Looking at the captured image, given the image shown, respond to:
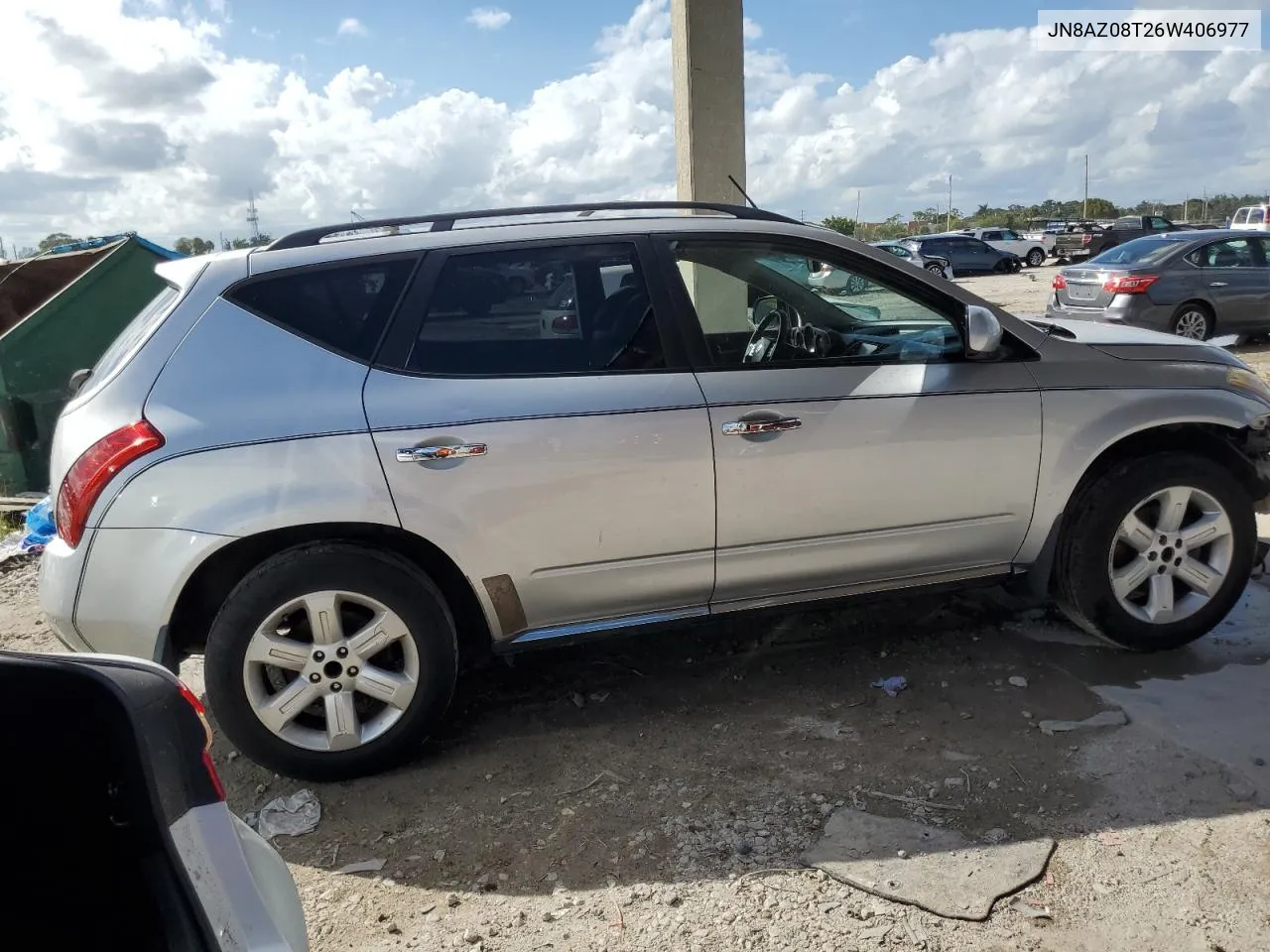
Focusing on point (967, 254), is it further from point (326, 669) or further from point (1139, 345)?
point (326, 669)

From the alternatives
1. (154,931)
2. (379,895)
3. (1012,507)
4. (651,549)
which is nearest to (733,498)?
(651,549)

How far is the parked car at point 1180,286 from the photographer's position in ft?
36.4

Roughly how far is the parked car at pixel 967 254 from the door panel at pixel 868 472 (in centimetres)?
3046

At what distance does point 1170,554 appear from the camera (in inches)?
149

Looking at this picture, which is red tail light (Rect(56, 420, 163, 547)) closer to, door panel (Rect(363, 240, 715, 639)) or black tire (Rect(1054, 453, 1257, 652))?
door panel (Rect(363, 240, 715, 639))

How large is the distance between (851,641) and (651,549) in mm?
1274

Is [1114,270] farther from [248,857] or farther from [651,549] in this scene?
[248,857]

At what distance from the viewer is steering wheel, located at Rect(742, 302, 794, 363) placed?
11.5ft

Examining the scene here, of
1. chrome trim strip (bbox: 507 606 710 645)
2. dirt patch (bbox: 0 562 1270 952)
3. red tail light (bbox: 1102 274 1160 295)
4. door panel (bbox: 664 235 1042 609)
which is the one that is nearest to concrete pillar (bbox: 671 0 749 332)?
red tail light (bbox: 1102 274 1160 295)

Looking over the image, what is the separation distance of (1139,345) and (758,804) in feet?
7.66

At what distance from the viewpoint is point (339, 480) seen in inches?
119

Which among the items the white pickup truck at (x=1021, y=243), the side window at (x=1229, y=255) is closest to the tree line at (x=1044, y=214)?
the white pickup truck at (x=1021, y=243)

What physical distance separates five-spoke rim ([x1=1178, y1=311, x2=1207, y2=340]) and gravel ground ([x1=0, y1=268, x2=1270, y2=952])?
29.3 feet

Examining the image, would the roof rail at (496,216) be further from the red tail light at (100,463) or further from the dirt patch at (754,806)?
the dirt patch at (754,806)
